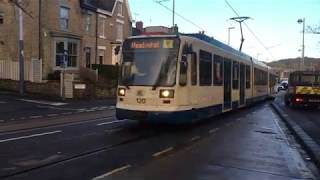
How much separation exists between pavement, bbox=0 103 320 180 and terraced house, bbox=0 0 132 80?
20150 mm

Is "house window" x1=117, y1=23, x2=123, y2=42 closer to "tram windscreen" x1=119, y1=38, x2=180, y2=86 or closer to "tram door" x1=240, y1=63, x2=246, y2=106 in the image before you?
"tram door" x1=240, y1=63, x2=246, y2=106

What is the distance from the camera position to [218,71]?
2166 centimetres

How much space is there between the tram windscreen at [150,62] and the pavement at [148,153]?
1555 millimetres

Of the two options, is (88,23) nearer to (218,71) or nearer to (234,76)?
(234,76)

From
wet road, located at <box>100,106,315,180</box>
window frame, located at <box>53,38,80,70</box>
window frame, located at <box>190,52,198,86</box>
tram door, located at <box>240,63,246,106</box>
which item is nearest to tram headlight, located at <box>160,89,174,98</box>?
window frame, located at <box>190,52,198,86</box>

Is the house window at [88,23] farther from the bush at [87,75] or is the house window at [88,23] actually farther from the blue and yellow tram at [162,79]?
the blue and yellow tram at [162,79]

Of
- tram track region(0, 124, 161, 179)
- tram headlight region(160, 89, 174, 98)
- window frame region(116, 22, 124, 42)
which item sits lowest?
tram track region(0, 124, 161, 179)

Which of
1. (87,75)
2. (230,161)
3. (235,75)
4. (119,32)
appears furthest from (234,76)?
(119,32)

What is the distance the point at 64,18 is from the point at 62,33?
1804 mm

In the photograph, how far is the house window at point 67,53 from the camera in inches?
1689

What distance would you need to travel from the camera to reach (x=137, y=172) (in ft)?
32.4

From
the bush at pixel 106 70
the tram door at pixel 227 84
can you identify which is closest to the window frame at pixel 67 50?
the bush at pixel 106 70

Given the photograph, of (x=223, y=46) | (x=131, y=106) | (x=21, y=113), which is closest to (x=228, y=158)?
(x=131, y=106)

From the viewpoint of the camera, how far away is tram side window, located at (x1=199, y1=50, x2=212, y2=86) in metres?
18.8
